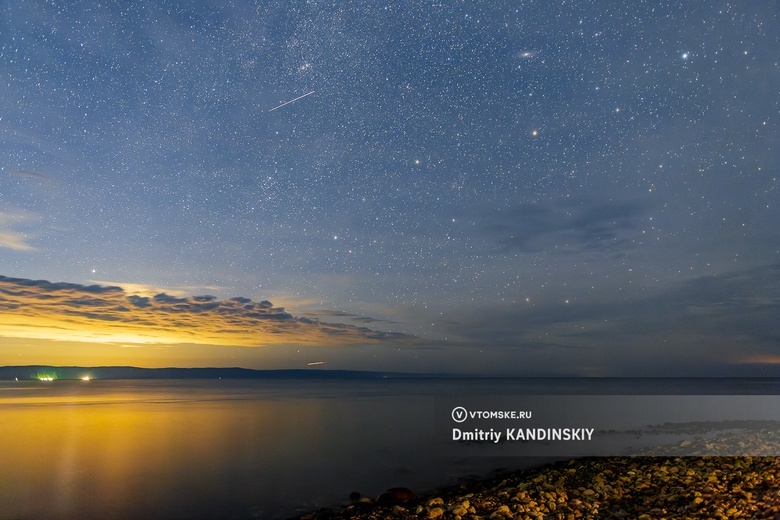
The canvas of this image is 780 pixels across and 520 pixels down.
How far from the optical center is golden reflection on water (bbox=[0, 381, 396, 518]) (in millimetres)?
14891

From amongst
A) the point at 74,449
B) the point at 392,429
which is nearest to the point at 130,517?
the point at 74,449

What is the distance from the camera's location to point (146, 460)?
2106 centimetres

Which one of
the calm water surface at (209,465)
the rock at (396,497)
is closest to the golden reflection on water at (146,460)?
the calm water surface at (209,465)

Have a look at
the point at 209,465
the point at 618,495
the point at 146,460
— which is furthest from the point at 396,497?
the point at 146,460

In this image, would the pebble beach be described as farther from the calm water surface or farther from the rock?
the calm water surface

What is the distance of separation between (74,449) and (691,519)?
2588 centimetres

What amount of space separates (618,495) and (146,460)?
18.8 meters

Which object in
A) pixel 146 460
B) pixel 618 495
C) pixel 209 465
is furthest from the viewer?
pixel 146 460

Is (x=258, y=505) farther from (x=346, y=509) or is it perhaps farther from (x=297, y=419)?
(x=297, y=419)

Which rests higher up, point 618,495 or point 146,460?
point 618,495

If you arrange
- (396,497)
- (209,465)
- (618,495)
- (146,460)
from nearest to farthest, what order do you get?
1. (618,495)
2. (396,497)
3. (209,465)
4. (146,460)

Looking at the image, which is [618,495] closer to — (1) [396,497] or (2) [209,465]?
(1) [396,497]

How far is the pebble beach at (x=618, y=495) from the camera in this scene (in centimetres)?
959

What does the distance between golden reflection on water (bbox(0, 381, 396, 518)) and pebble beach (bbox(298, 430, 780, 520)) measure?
5387 millimetres
